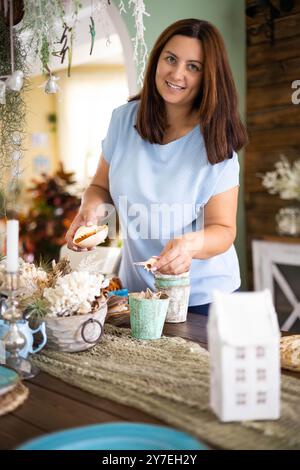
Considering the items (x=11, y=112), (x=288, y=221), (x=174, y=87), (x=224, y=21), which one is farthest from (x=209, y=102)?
(x=224, y=21)

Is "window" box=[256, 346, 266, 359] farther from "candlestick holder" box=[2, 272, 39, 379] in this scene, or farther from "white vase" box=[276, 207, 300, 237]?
"white vase" box=[276, 207, 300, 237]

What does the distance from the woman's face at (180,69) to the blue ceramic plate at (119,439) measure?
1149 mm

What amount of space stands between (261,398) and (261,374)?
5 cm

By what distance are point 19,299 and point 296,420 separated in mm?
787

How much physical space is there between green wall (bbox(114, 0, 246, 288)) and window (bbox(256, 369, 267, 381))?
260 cm

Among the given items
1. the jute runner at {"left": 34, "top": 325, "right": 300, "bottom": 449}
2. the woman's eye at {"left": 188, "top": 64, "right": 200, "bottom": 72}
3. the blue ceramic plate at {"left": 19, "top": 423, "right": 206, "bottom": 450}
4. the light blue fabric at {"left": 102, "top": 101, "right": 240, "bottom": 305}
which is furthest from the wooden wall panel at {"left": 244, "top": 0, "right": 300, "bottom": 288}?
the blue ceramic plate at {"left": 19, "top": 423, "right": 206, "bottom": 450}

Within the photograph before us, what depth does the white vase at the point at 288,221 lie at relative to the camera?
3.55 metres

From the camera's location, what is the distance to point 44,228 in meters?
5.25

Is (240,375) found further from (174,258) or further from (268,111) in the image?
(268,111)

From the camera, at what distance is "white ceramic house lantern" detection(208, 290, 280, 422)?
0.99 metres

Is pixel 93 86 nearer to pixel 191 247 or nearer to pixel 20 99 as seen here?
pixel 20 99

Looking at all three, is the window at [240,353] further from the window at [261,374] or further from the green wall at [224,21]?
the green wall at [224,21]

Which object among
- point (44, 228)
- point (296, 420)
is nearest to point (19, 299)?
point (296, 420)

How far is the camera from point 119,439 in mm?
967
